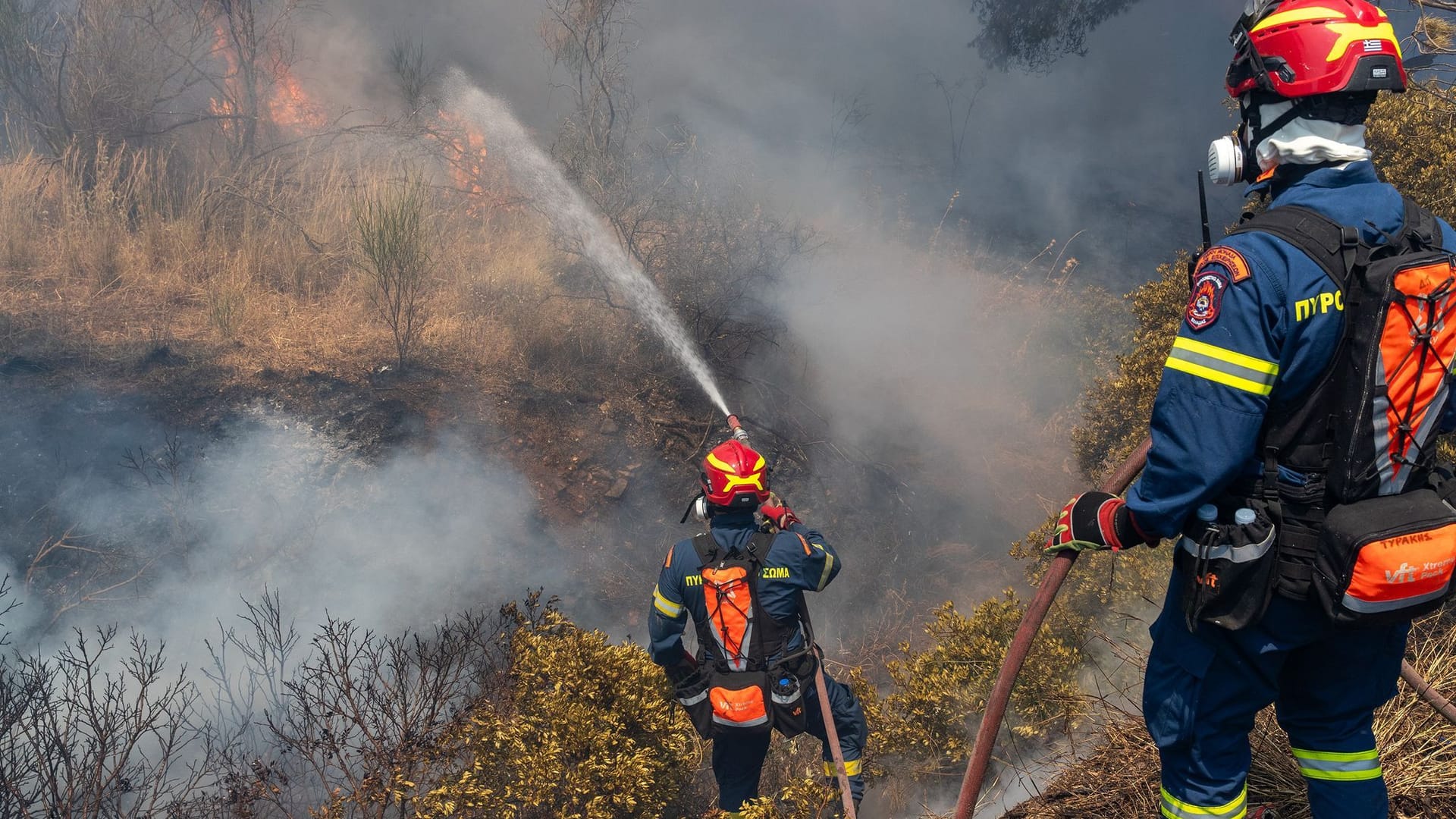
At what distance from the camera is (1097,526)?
2.10 metres

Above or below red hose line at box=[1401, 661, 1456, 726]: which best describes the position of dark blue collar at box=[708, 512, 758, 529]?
above

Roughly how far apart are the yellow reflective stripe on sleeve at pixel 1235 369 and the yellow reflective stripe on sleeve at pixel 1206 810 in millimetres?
987

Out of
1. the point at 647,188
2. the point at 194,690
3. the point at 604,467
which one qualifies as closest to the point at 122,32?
the point at 647,188

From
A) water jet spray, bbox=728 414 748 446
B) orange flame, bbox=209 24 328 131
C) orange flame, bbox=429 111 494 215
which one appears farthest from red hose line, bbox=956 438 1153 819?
orange flame, bbox=209 24 328 131

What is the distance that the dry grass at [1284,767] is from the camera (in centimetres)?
245

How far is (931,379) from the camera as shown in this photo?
378 inches

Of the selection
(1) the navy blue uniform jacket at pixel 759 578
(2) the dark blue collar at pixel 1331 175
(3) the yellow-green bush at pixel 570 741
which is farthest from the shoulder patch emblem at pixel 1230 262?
(3) the yellow-green bush at pixel 570 741

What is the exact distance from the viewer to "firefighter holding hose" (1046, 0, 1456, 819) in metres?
1.78

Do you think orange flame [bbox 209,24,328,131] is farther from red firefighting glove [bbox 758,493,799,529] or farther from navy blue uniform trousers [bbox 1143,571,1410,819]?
navy blue uniform trousers [bbox 1143,571,1410,819]

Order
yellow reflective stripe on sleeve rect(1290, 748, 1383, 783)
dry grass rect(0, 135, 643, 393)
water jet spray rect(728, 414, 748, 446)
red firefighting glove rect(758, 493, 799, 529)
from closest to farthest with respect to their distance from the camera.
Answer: yellow reflective stripe on sleeve rect(1290, 748, 1383, 783) → red firefighting glove rect(758, 493, 799, 529) → water jet spray rect(728, 414, 748, 446) → dry grass rect(0, 135, 643, 393)

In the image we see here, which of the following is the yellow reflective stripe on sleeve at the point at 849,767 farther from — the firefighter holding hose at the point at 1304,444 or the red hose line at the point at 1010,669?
the firefighter holding hose at the point at 1304,444

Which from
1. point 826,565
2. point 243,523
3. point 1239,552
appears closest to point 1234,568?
point 1239,552

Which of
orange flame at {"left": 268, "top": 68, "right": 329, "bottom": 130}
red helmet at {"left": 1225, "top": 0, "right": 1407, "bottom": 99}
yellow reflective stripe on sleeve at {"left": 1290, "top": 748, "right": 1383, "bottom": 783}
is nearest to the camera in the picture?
red helmet at {"left": 1225, "top": 0, "right": 1407, "bottom": 99}

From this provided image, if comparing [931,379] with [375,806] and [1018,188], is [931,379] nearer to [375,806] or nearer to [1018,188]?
[1018,188]
